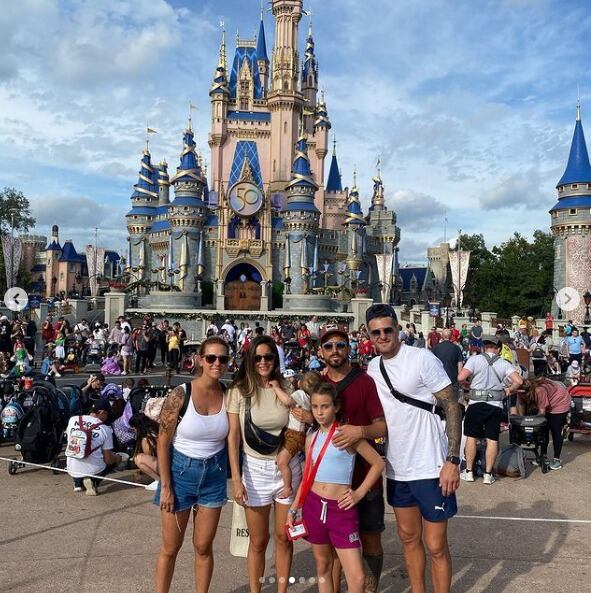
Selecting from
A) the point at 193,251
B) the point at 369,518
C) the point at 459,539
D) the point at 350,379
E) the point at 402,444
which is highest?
the point at 193,251

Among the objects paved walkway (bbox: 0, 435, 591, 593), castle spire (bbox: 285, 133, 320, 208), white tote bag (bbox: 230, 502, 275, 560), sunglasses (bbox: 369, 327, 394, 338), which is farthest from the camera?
castle spire (bbox: 285, 133, 320, 208)

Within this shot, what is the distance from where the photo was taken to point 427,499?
3600mm

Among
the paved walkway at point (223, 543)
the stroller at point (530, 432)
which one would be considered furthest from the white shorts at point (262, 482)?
the stroller at point (530, 432)

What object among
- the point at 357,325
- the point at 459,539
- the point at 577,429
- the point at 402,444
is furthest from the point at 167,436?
the point at 357,325

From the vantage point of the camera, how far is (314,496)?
3.52 m

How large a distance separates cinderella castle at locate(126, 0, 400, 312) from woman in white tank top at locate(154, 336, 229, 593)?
A: 3387 cm

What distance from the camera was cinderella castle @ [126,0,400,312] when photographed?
147 feet

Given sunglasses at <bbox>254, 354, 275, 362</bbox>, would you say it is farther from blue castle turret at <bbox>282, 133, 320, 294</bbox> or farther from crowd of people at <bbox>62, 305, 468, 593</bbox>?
blue castle turret at <bbox>282, 133, 320, 294</bbox>

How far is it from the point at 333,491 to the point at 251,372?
935mm

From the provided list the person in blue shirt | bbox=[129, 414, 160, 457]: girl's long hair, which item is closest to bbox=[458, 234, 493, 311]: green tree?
the person in blue shirt

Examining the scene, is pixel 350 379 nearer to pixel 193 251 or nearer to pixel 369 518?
pixel 369 518

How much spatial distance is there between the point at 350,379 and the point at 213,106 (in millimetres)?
52407

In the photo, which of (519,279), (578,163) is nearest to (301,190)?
(578,163)

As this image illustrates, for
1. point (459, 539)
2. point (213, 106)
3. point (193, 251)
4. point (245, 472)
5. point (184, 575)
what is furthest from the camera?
point (213, 106)
